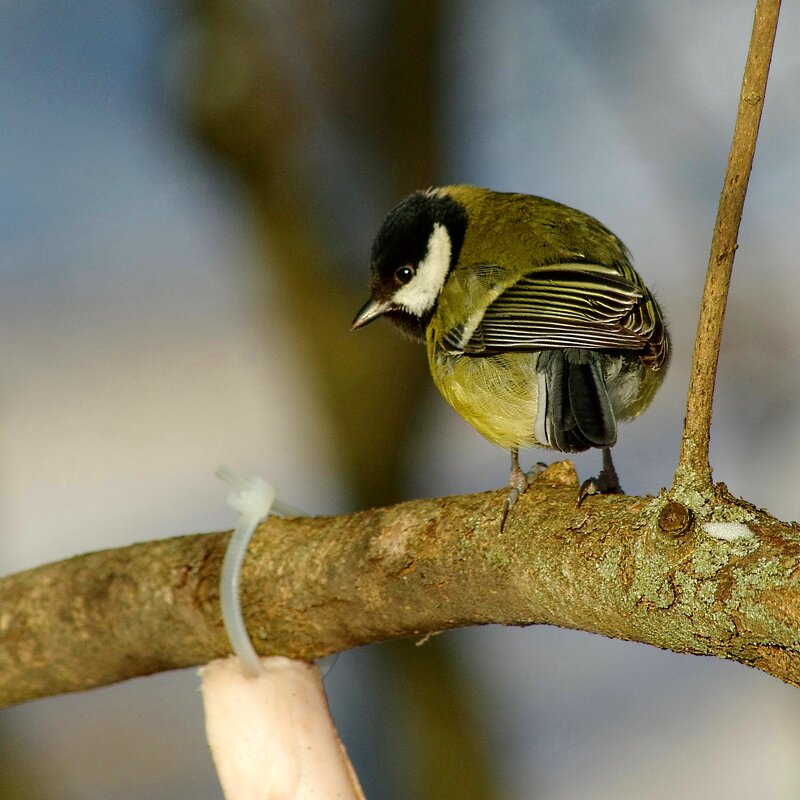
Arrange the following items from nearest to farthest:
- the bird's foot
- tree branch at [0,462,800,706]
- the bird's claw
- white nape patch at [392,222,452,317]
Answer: tree branch at [0,462,800,706] → the bird's foot → the bird's claw → white nape patch at [392,222,452,317]

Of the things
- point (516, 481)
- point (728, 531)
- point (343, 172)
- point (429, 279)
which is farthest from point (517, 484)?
point (343, 172)

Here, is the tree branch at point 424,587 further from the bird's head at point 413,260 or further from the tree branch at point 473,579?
the bird's head at point 413,260

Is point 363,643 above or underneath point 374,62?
underneath

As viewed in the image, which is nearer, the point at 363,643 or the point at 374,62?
the point at 363,643

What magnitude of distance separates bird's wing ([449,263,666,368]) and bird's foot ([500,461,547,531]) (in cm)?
22

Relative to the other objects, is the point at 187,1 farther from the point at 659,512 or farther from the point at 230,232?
the point at 659,512

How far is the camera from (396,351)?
313 cm

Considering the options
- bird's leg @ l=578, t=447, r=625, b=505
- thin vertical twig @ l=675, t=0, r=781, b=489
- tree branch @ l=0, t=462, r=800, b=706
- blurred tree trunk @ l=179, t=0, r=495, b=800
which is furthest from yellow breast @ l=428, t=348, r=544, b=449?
blurred tree trunk @ l=179, t=0, r=495, b=800

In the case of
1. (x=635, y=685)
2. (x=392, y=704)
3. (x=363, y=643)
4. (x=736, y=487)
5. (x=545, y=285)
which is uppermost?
(x=545, y=285)

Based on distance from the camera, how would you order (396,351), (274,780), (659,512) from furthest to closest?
(396,351) → (274,780) → (659,512)

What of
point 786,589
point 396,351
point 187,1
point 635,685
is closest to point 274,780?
point 786,589

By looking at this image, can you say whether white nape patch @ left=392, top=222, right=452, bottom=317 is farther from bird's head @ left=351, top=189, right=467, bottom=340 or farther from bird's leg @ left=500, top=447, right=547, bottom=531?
bird's leg @ left=500, top=447, right=547, bottom=531

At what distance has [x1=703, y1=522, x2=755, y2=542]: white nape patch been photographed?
1.08 m

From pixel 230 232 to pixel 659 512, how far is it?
2.60 meters
